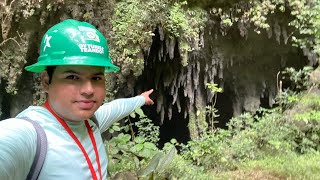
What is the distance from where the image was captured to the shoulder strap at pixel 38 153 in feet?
2.84

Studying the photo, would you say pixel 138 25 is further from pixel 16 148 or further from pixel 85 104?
pixel 16 148

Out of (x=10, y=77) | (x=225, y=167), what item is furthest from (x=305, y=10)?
(x=10, y=77)

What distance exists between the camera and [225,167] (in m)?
4.74

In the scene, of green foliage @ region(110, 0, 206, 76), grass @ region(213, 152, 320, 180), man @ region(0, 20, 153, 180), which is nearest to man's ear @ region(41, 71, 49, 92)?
man @ region(0, 20, 153, 180)

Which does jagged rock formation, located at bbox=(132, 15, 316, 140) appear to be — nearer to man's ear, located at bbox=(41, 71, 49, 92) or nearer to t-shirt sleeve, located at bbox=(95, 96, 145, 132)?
t-shirt sleeve, located at bbox=(95, 96, 145, 132)

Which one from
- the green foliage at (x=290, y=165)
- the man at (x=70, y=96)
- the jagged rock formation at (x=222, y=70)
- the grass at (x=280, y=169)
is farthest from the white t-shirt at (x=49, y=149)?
the jagged rock formation at (x=222, y=70)

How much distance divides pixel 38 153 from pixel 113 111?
0.61 m

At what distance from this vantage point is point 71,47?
3.22ft

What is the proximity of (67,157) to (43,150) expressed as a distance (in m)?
0.08

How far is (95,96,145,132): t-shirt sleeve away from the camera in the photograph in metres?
1.37

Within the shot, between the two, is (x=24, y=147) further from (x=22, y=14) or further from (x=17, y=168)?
(x=22, y=14)

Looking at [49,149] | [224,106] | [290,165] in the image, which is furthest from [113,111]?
[224,106]

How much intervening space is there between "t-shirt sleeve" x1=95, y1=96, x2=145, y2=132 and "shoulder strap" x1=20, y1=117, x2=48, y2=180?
44 centimetres

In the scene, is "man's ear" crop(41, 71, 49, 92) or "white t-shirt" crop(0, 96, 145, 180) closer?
"white t-shirt" crop(0, 96, 145, 180)
